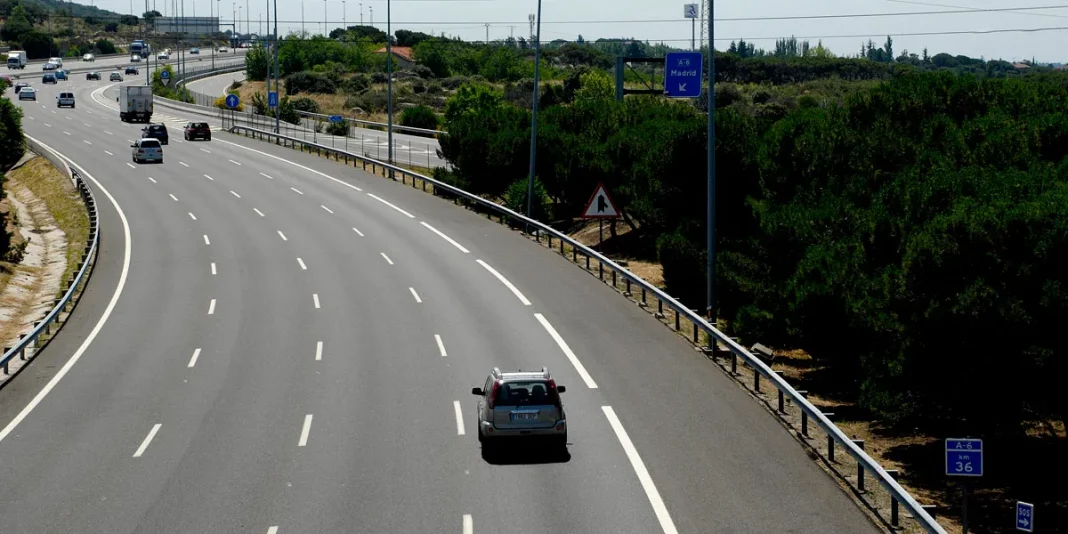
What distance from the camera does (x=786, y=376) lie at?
114 feet

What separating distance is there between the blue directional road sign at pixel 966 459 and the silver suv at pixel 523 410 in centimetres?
735

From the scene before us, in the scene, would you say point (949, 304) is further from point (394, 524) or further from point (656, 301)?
point (656, 301)

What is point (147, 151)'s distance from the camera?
7531 centimetres

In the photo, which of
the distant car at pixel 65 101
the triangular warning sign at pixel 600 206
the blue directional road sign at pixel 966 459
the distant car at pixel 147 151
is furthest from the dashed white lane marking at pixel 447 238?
the distant car at pixel 65 101

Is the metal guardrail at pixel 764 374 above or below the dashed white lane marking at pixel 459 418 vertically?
above

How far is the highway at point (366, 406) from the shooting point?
63.7ft

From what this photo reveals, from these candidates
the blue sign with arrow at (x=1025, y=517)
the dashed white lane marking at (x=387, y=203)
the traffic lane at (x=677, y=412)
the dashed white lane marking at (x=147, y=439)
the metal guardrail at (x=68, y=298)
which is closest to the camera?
the blue sign with arrow at (x=1025, y=517)

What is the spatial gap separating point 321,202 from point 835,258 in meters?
34.3

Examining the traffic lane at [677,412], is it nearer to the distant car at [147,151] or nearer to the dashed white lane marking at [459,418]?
the dashed white lane marking at [459,418]

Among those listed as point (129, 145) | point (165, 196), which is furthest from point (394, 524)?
point (129, 145)

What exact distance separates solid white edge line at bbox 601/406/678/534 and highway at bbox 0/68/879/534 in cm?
6

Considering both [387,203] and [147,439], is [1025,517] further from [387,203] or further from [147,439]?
[387,203]

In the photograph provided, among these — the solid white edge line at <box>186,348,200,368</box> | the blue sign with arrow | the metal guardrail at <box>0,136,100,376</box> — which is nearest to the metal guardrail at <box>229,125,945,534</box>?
the blue sign with arrow

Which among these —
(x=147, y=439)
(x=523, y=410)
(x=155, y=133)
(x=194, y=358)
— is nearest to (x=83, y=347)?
(x=194, y=358)
